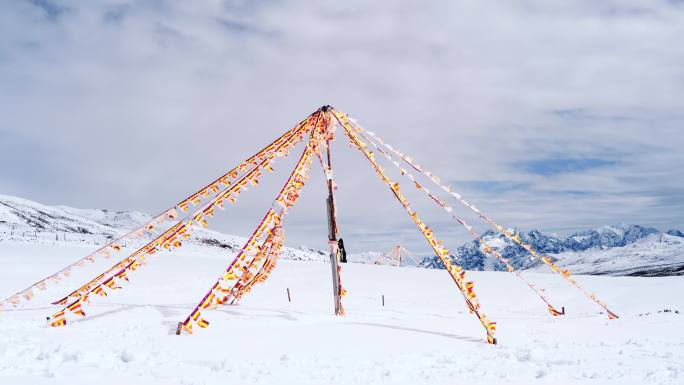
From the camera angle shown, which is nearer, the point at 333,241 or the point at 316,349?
the point at 316,349

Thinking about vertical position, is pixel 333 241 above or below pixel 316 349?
above

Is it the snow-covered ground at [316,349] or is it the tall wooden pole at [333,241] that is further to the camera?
the tall wooden pole at [333,241]

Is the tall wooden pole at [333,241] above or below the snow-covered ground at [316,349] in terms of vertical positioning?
above

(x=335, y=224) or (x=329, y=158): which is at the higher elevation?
(x=329, y=158)

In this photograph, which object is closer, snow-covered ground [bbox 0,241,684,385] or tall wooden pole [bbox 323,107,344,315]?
snow-covered ground [bbox 0,241,684,385]

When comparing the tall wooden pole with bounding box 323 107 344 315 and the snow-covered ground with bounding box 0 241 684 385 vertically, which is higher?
the tall wooden pole with bounding box 323 107 344 315

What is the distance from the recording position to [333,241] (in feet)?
57.4

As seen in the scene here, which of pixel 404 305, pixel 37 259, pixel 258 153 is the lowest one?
pixel 404 305

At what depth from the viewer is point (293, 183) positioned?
16609mm

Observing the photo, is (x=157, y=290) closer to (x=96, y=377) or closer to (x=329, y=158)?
(x=329, y=158)

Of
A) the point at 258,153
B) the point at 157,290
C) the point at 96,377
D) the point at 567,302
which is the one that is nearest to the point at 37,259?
the point at 157,290

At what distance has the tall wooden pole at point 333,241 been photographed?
1711 centimetres

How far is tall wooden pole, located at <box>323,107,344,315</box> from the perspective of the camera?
56.1 feet

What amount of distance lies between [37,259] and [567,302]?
33.5 m
